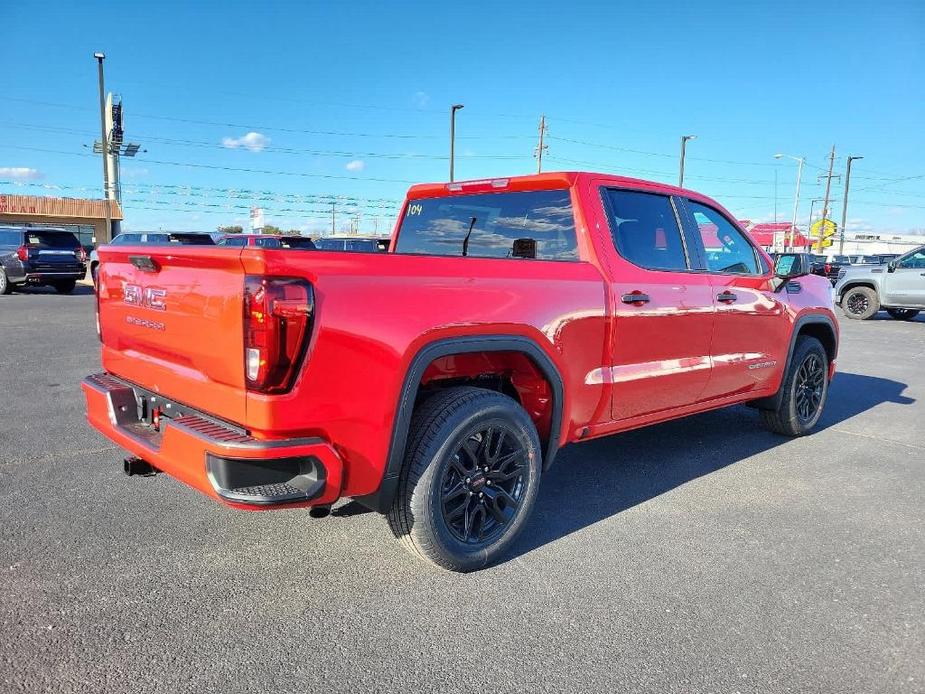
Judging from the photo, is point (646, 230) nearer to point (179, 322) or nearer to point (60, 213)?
point (179, 322)

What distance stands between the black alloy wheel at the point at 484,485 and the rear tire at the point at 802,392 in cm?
304

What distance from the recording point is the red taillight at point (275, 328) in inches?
95.8

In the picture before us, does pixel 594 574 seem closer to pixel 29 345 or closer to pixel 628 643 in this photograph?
pixel 628 643

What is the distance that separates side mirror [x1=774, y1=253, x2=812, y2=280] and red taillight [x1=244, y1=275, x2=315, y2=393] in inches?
153

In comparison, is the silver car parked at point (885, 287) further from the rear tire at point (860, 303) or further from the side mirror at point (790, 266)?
the side mirror at point (790, 266)

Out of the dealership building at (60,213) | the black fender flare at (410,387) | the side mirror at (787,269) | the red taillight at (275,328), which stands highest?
the dealership building at (60,213)

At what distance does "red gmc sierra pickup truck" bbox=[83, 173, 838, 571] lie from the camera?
251cm

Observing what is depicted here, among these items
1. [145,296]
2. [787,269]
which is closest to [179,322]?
[145,296]

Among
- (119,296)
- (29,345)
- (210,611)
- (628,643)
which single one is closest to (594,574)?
(628,643)

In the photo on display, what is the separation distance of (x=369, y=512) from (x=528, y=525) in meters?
0.86

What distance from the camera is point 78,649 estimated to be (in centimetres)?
247

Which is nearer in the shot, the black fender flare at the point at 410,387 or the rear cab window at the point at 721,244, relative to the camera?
the black fender flare at the point at 410,387

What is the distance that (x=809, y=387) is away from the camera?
574cm

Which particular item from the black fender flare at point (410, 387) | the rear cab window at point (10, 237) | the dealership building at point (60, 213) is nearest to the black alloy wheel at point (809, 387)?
the black fender flare at point (410, 387)
